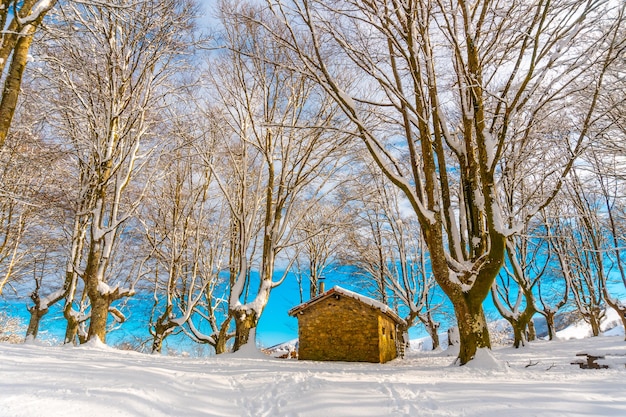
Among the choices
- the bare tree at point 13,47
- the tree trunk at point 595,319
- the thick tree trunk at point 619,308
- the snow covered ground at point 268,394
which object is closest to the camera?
the snow covered ground at point 268,394

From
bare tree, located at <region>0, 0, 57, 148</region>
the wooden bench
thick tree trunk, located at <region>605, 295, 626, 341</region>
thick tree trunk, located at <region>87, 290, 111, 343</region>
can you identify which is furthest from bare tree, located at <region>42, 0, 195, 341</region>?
thick tree trunk, located at <region>605, 295, 626, 341</region>

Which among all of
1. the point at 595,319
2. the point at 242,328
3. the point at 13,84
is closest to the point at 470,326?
the point at 242,328

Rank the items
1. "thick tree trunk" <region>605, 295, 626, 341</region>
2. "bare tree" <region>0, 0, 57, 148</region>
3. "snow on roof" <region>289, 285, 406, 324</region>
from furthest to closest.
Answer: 1. "thick tree trunk" <region>605, 295, 626, 341</region>
2. "snow on roof" <region>289, 285, 406, 324</region>
3. "bare tree" <region>0, 0, 57, 148</region>

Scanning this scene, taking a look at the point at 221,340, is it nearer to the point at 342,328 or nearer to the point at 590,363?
the point at 342,328

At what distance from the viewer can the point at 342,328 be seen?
1394 cm

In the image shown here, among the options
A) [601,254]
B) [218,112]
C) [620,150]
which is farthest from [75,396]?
[601,254]

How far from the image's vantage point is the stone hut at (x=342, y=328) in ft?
44.2

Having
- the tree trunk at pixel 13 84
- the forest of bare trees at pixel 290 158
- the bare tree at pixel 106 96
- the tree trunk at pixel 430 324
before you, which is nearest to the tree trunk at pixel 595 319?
the forest of bare trees at pixel 290 158

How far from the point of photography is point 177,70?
1129 centimetres

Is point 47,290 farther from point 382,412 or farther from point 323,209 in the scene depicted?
point 382,412

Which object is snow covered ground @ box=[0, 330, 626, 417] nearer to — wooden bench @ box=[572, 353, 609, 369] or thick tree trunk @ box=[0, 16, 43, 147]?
wooden bench @ box=[572, 353, 609, 369]

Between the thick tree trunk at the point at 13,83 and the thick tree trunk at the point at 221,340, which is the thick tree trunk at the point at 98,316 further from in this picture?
the thick tree trunk at the point at 221,340

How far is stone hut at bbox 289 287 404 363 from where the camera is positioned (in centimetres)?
1348

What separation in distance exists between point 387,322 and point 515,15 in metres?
13.1
